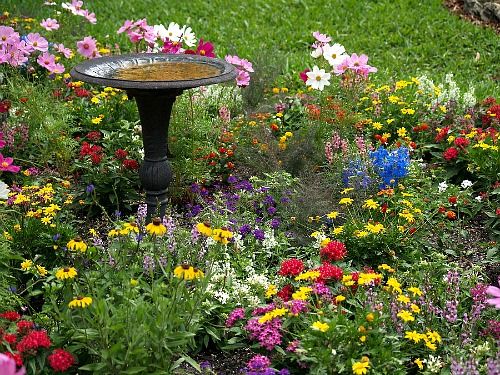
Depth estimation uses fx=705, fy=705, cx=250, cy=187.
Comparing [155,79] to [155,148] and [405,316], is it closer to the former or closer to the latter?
[155,148]

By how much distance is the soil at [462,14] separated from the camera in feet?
30.6

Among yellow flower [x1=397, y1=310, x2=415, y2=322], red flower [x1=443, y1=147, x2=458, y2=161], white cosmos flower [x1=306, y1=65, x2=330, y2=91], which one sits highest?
white cosmos flower [x1=306, y1=65, x2=330, y2=91]

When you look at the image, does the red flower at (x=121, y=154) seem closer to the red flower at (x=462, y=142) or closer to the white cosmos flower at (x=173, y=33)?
the white cosmos flower at (x=173, y=33)

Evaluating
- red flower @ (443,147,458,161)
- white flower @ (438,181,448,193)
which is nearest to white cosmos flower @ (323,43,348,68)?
red flower @ (443,147,458,161)

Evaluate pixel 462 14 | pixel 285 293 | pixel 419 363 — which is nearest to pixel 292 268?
pixel 285 293

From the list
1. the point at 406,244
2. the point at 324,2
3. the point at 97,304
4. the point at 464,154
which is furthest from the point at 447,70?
the point at 97,304

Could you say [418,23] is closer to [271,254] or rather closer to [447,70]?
[447,70]

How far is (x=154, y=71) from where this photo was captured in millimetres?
4074

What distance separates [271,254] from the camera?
392 centimetres

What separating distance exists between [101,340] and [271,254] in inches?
55.4

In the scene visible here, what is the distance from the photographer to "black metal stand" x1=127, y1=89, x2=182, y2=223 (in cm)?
388

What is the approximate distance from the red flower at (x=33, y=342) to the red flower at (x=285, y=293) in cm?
107

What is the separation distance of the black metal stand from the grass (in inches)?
157

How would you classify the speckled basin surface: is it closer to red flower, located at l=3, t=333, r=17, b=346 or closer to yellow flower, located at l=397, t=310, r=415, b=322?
red flower, located at l=3, t=333, r=17, b=346
